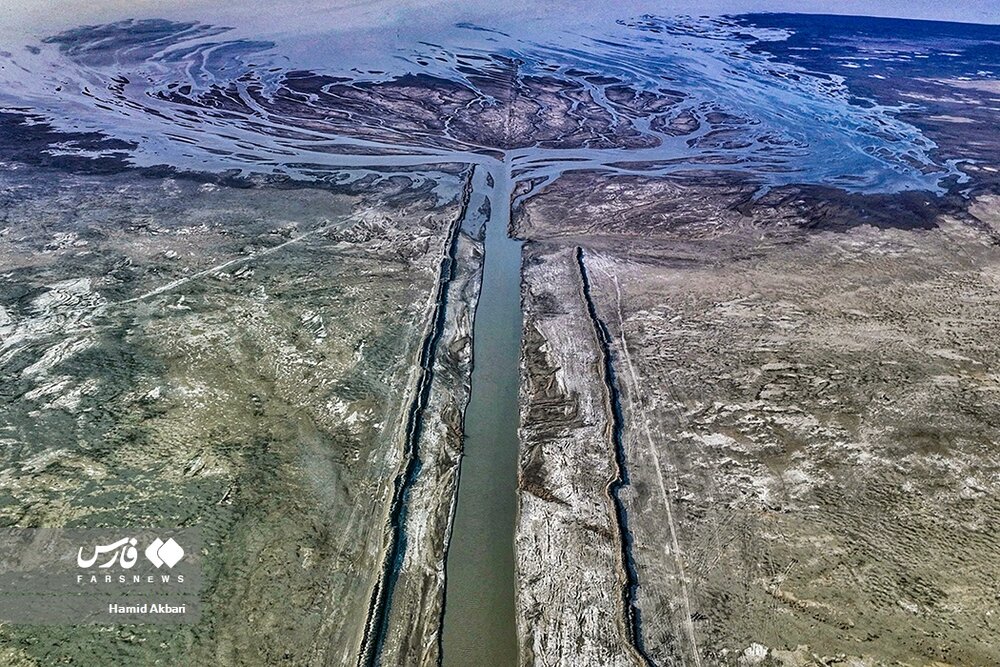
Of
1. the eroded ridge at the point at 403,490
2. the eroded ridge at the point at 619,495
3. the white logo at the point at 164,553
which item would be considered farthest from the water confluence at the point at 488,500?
the white logo at the point at 164,553

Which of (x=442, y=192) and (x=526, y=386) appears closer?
(x=526, y=386)

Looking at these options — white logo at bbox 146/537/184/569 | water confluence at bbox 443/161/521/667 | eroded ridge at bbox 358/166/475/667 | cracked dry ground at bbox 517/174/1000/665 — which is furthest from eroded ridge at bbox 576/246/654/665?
white logo at bbox 146/537/184/569

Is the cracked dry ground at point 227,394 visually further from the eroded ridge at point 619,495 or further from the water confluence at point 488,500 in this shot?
the eroded ridge at point 619,495

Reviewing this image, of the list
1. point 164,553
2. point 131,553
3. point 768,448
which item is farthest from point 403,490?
point 768,448

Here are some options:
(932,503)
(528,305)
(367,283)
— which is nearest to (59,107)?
(367,283)

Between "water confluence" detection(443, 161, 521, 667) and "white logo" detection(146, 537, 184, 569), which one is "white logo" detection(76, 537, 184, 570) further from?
"water confluence" detection(443, 161, 521, 667)

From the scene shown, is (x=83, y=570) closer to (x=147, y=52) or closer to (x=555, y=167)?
(x=555, y=167)

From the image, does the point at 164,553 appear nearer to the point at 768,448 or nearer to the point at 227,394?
the point at 227,394
